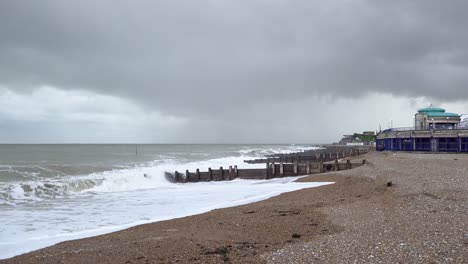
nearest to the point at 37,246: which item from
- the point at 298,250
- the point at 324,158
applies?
the point at 298,250

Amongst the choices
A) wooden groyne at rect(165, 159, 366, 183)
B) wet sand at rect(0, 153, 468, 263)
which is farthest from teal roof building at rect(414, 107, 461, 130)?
wet sand at rect(0, 153, 468, 263)

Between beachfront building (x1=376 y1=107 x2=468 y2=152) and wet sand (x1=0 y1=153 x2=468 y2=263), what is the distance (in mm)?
31360

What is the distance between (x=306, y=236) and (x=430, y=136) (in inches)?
1599

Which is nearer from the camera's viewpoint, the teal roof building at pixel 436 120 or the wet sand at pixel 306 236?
the wet sand at pixel 306 236

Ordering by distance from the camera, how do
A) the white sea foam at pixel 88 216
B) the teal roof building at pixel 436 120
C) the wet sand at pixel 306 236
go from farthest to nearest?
the teal roof building at pixel 436 120 → the white sea foam at pixel 88 216 → the wet sand at pixel 306 236

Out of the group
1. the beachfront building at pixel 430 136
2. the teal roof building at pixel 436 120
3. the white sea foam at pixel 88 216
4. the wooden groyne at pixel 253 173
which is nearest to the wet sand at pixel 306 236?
the white sea foam at pixel 88 216

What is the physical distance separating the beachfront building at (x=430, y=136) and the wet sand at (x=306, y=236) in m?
31.4

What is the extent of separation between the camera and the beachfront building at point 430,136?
132 ft

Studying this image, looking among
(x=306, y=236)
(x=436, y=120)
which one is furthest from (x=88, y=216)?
(x=436, y=120)

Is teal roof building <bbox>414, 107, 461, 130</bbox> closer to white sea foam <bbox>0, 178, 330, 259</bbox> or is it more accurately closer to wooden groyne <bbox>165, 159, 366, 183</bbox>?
wooden groyne <bbox>165, 159, 366, 183</bbox>

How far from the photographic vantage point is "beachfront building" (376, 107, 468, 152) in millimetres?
40253

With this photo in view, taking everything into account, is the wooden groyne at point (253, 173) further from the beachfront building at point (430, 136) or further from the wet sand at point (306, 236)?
the beachfront building at point (430, 136)

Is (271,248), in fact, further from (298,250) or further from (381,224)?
(381,224)

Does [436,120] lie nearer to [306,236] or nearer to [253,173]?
[253,173]
